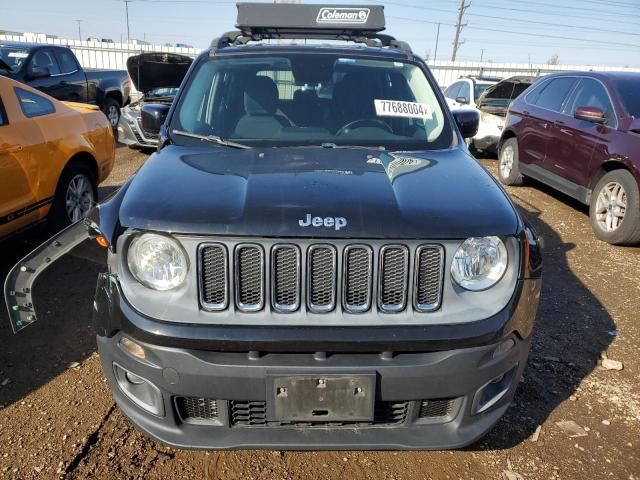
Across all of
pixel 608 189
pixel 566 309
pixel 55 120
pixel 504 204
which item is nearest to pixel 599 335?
pixel 566 309

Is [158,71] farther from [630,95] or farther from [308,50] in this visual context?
[630,95]

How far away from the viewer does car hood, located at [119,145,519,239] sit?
6.57 ft

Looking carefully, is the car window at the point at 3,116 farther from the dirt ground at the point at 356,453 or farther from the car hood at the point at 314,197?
the car hood at the point at 314,197

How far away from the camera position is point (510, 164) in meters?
8.28

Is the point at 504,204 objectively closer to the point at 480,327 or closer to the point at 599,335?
the point at 480,327

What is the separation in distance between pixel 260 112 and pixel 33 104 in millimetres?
2714

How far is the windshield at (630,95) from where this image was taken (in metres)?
5.77

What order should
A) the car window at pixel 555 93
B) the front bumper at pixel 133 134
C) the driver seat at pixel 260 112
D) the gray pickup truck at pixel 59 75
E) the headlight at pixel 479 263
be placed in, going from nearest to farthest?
the headlight at pixel 479 263 → the driver seat at pixel 260 112 → the car window at pixel 555 93 → the front bumper at pixel 133 134 → the gray pickup truck at pixel 59 75

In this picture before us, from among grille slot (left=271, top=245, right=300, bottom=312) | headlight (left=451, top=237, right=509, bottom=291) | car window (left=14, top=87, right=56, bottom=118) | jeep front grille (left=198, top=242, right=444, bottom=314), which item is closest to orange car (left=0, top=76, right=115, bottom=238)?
car window (left=14, top=87, right=56, bottom=118)

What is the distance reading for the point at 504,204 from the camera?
229cm

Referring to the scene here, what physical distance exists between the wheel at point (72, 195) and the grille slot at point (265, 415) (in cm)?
340

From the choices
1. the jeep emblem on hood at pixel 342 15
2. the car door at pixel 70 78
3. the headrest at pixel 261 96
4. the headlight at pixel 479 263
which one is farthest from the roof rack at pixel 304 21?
the car door at pixel 70 78

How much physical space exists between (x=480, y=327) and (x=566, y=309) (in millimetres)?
2476

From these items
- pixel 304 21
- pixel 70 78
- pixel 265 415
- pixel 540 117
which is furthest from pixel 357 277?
pixel 70 78
